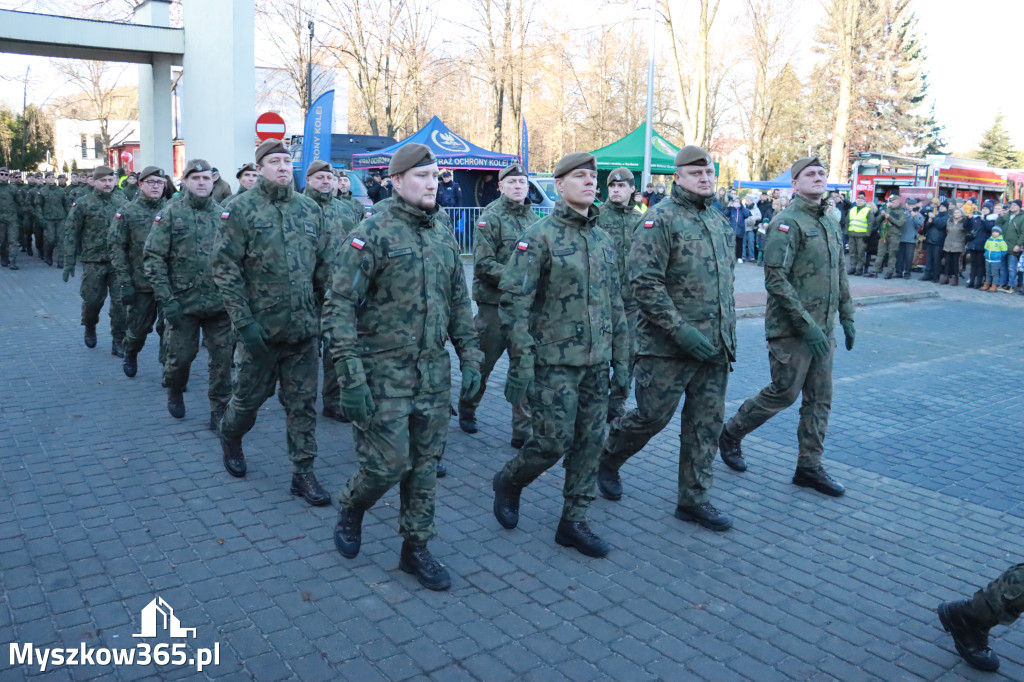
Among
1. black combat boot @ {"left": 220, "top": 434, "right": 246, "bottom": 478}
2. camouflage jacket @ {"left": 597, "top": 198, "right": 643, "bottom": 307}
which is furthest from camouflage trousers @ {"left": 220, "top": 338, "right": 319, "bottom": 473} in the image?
camouflage jacket @ {"left": 597, "top": 198, "right": 643, "bottom": 307}

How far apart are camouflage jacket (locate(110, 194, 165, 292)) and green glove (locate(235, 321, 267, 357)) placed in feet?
12.6

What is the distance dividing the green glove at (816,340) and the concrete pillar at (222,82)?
1471 centimetres

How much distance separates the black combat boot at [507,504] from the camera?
5.34 m

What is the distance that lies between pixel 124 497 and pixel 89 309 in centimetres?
566

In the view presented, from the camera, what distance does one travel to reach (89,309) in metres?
10.6

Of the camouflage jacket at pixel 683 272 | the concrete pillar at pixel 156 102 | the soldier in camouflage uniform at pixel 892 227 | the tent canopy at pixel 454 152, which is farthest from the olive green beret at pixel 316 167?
the soldier in camouflage uniform at pixel 892 227

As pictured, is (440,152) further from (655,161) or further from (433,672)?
(433,672)

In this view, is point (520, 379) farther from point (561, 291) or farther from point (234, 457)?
point (234, 457)

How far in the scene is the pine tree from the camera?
53828mm

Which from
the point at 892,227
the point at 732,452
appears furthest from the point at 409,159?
the point at 892,227

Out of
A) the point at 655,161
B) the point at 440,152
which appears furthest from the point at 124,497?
the point at 655,161

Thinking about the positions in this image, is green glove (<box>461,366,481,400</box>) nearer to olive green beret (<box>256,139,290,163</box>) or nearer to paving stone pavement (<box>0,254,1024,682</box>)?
paving stone pavement (<box>0,254,1024,682</box>)

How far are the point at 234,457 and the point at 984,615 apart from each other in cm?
466

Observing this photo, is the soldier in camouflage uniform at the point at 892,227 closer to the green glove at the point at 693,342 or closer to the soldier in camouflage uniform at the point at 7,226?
the green glove at the point at 693,342
